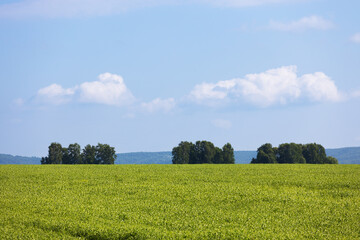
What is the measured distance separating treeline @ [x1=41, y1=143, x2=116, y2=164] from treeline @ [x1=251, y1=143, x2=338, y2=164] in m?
36.9

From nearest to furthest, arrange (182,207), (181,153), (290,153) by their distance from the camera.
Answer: (182,207)
(290,153)
(181,153)

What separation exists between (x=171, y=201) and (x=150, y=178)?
9.80 meters

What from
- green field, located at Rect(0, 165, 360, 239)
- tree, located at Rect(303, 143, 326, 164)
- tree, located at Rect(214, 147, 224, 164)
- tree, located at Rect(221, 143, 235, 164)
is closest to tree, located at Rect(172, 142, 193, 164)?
tree, located at Rect(214, 147, 224, 164)

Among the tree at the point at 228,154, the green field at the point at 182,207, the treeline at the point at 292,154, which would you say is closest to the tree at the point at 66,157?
the tree at the point at 228,154

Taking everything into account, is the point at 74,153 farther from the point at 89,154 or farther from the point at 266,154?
the point at 266,154

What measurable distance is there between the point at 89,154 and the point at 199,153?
27600 millimetres

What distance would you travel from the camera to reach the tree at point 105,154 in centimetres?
9256

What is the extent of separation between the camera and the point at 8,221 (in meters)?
19.9

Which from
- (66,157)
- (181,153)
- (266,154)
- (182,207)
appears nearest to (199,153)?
(181,153)

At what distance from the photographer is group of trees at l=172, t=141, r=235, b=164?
96938 millimetres

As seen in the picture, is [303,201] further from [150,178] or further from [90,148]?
[90,148]

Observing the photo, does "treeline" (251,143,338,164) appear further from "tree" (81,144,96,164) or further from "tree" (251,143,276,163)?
"tree" (81,144,96,164)

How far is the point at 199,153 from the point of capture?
97.7 metres

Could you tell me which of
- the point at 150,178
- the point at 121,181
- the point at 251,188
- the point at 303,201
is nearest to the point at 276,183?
the point at 251,188
